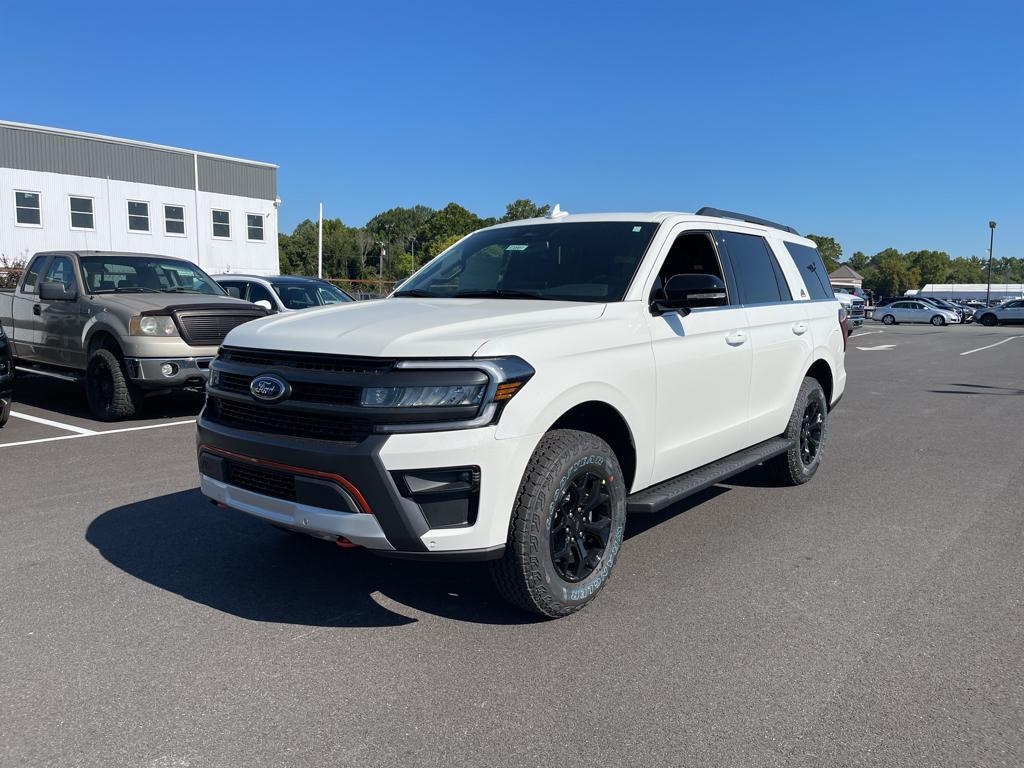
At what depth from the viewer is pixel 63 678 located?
3.16 m

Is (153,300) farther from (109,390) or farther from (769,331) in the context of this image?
(769,331)

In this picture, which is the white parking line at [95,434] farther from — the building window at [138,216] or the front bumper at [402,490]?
the building window at [138,216]

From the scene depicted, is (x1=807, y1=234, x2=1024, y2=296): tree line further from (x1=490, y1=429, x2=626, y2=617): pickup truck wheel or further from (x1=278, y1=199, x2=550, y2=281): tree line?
(x1=490, y1=429, x2=626, y2=617): pickup truck wheel

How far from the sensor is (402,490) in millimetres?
3221

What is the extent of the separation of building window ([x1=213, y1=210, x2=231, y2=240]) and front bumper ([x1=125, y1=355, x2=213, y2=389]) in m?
31.6

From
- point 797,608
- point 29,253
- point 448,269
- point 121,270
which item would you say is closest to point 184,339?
point 121,270

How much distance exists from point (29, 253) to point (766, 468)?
3337 cm

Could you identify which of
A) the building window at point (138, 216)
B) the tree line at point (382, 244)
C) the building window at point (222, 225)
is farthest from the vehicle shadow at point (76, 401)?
the tree line at point (382, 244)

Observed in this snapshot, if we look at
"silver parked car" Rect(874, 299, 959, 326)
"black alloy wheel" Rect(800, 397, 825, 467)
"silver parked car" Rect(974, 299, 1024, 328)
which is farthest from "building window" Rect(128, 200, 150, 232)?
"silver parked car" Rect(974, 299, 1024, 328)

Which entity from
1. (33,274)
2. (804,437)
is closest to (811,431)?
(804,437)

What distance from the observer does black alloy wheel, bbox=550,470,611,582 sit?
3.69 metres

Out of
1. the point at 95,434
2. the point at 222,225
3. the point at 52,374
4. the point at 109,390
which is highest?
the point at 222,225

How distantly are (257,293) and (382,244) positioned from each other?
105631mm

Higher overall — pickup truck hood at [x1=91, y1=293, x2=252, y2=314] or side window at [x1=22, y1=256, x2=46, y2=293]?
side window at [x1=22, y1=256, x2=46, y2=293]
